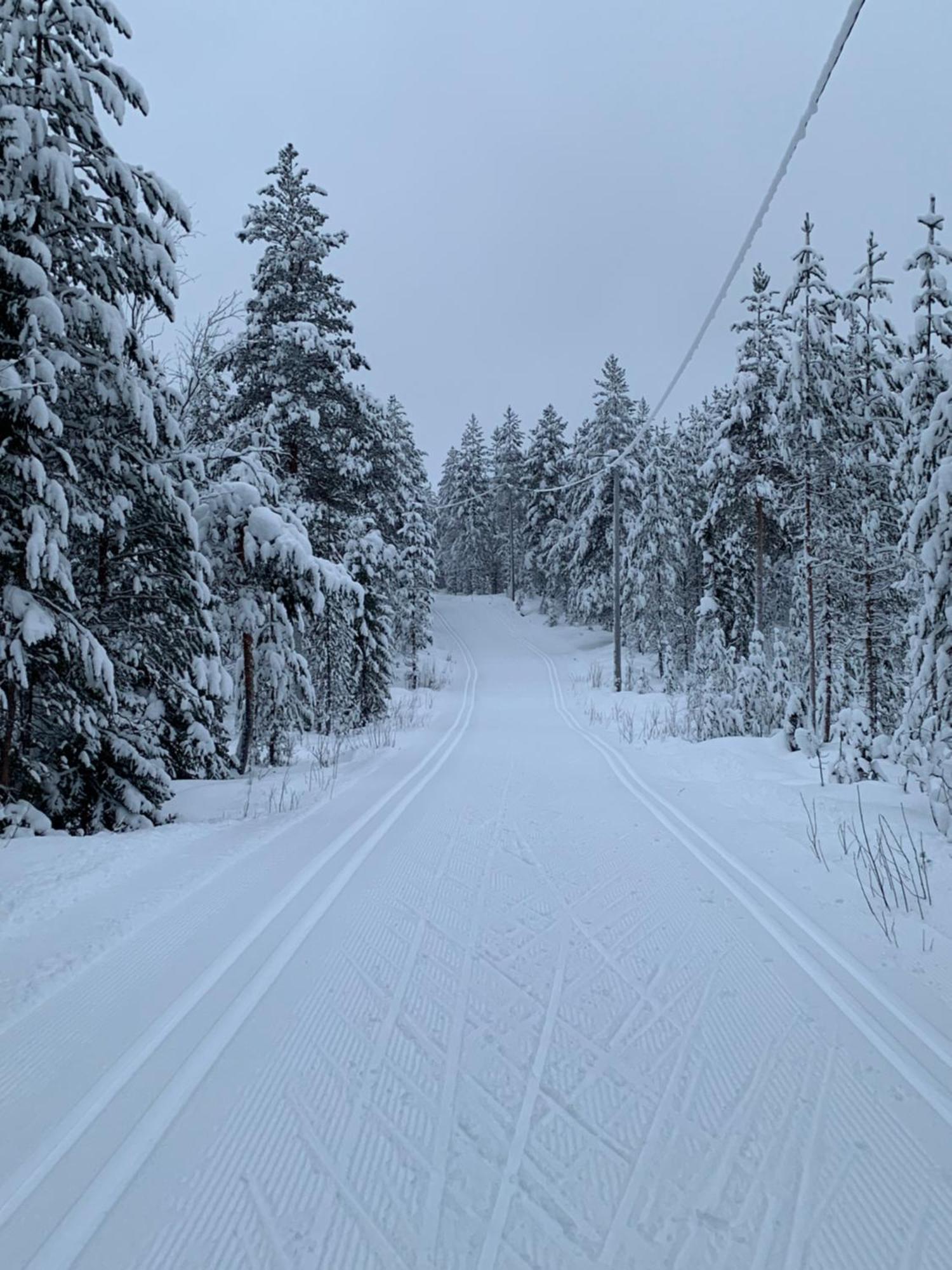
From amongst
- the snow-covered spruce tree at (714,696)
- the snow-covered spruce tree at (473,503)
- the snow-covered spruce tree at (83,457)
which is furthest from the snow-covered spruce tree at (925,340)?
the snow-covered spruce tree at (473,503)

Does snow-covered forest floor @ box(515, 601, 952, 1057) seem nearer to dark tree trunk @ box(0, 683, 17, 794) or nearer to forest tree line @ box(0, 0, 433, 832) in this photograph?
forest tree line @ box(0, 0, 433, 832)

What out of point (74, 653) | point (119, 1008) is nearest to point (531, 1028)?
point (119, 1008)

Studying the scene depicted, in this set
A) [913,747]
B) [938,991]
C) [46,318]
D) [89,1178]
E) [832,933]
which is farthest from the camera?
[913,747]

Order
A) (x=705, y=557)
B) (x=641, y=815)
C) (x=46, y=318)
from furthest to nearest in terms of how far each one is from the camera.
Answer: (x=705, y=557), (x=641, y=815), (x=46, y=318)

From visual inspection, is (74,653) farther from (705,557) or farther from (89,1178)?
(705,557)

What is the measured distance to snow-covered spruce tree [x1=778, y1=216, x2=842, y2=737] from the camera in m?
13.9

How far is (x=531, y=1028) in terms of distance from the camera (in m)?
2.89

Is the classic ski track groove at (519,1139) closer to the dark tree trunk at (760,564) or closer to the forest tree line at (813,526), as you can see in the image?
the forest tree line at (813,526)

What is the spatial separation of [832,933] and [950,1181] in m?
2.00

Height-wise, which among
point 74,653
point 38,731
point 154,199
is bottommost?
point 38,731

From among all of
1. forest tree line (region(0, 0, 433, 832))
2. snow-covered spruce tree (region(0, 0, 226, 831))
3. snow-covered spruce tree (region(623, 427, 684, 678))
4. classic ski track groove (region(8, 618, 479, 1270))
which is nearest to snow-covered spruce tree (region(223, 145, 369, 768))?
forest tree line (region(0, 0, 433, 832))

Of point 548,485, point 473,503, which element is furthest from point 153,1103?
point 473,503

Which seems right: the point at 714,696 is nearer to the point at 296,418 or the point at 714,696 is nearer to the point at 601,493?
the point at 296,418

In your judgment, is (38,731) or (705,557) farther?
(705,557)
